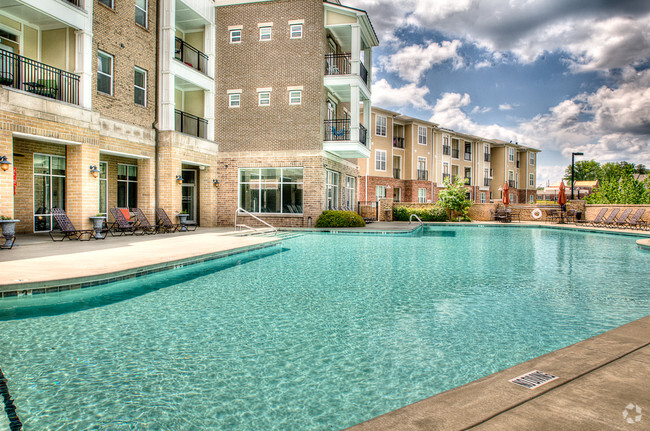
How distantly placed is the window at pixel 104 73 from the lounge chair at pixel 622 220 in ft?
82.9

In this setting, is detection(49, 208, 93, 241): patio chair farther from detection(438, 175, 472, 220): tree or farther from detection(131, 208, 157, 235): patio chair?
detection(438, 175, 472, 220): tree

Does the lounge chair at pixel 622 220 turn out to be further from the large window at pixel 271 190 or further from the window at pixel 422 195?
the window at pixel 422 195

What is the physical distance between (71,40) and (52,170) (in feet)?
14.8

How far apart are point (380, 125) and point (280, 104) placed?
1731cm

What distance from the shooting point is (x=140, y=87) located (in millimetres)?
16688

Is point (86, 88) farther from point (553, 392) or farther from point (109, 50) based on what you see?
point (553, 392)

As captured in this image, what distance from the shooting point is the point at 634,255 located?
474 inches

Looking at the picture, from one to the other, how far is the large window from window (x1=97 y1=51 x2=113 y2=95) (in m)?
7.55

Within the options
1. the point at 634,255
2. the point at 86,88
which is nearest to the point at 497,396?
the point at 634,255

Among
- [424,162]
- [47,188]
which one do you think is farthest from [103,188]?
[424,162]

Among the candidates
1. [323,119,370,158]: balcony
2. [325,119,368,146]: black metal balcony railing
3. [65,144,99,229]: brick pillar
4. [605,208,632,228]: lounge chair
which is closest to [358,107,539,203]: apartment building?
[605,208,632,228]: lounge chair

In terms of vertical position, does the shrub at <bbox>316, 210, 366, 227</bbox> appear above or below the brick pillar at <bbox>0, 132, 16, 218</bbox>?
below

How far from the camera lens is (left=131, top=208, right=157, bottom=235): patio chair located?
15273 millimetres

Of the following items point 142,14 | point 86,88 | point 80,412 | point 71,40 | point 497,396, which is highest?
point 142,14
